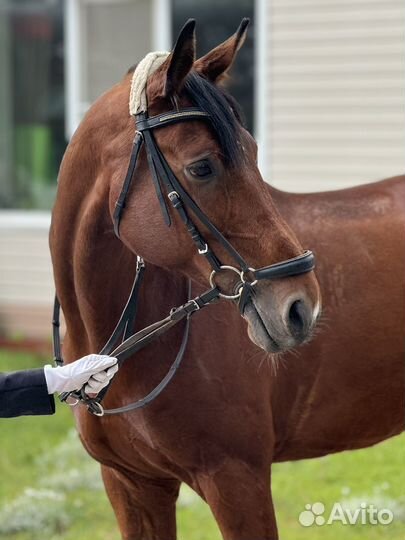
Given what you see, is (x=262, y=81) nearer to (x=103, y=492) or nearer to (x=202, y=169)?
(x=103, y=492)

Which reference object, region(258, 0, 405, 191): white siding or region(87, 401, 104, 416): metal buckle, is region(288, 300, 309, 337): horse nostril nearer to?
region(87, 401, 104, 416): metal buckle

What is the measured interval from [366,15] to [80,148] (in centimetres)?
481

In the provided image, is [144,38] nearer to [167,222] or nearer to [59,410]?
[59,410]

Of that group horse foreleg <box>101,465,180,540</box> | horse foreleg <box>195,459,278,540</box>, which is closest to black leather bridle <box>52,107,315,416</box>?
horse foreleg <box>195,459,278,540</box>

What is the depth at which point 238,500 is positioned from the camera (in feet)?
9.00

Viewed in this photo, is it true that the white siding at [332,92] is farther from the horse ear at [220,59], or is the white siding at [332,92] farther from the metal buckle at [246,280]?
the metal buckle at [246,280]

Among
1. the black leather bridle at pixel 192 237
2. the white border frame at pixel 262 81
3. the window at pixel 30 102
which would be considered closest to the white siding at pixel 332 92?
the white border frame at pixel 262 81

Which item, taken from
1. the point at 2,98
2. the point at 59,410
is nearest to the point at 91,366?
the point at 59,410

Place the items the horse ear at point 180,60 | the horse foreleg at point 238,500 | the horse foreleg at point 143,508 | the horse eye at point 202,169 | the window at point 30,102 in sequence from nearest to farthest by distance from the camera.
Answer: the horse ear at point 180,60 → the horse eye at point 202,169 → the horse foreleg at point 238,500 → the horse foreleg at point 143,508 → the window at point 30,102

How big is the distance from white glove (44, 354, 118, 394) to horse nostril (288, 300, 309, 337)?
0.55m

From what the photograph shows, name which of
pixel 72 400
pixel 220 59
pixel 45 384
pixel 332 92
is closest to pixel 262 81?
pixel 332 92

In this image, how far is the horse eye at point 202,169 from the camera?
8.09ft

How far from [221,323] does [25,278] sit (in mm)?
5694

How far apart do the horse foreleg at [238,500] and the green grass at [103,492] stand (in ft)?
5.92
